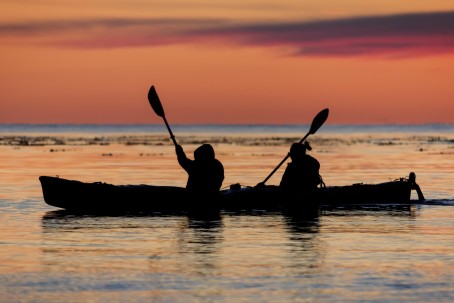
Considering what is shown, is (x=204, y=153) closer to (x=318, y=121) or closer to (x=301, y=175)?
(x=301, y=175)

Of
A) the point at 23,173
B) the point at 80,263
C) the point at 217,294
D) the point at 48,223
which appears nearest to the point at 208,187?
the point at 48,223

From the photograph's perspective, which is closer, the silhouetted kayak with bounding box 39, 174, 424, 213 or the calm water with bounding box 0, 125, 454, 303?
the calm water with bounding box 0, 125, 454, 303

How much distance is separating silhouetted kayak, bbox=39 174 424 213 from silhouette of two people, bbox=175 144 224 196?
0.64 ft

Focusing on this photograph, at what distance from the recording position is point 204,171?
78.6 ft

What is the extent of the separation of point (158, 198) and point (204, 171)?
121cm

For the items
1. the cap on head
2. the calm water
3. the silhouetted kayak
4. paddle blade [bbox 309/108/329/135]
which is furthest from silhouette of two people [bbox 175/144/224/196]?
paddle blade [bbox 309/108/329/135]

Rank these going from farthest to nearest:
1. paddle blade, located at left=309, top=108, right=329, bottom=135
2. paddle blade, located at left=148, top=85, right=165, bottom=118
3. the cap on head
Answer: paddle blade, located at left=309, top=108, right=329, bottom=135 < paddle blade, located at left=148, top=85, right=165, bottom=118 < the cap on head

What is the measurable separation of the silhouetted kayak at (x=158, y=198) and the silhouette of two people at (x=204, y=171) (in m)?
0.20

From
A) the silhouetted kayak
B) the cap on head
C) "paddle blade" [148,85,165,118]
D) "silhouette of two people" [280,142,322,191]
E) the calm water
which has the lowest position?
the calm water

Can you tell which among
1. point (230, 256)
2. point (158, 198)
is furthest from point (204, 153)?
point (230, 256)

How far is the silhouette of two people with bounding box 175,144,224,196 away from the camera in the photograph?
23.9 m

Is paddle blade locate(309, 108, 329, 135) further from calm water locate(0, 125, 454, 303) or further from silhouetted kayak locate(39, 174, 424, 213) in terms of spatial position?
silhouetted kayak locate(39, 174, 424, 213)

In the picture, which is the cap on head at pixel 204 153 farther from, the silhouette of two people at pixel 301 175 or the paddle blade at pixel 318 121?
the paddle blade at pixel 318 121

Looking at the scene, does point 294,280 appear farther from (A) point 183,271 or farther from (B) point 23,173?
(B) point 23,173
